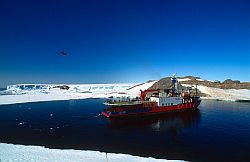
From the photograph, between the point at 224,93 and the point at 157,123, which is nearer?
the point at 157,123

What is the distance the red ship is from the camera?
1697 inches

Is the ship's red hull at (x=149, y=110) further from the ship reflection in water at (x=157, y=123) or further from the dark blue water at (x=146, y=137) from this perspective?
the dark blue water at (x=146, y=137)

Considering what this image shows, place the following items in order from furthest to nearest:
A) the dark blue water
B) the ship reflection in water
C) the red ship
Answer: the red ship, the ship reflection in water, the dark blue water

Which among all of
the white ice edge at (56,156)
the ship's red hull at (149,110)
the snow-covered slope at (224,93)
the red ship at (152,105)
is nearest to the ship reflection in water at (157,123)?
the ship's red hull at (149,110)

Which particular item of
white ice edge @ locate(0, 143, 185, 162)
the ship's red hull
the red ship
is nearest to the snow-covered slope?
the red ship

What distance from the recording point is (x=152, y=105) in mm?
47719

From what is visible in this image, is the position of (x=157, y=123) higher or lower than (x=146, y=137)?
higher

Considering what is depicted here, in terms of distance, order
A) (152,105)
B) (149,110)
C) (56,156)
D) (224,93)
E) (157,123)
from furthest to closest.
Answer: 1. (224,93)
2. (152,105)
3. (149,110)
4. (157,123)
5. (56,156)

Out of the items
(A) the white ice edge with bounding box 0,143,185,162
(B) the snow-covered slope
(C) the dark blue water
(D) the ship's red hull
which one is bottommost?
(C) the dark blue water

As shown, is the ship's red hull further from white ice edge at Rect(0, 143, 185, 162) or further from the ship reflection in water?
white ice edge at Rect(0, 143, 185, 162)

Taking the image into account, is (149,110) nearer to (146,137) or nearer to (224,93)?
(146,137)

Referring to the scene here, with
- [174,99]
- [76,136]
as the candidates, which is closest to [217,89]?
[174,99]

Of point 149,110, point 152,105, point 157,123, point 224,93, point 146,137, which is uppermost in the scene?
point 224,93

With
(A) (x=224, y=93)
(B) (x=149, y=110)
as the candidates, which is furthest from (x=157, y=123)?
(A) (x=224, y=93)
